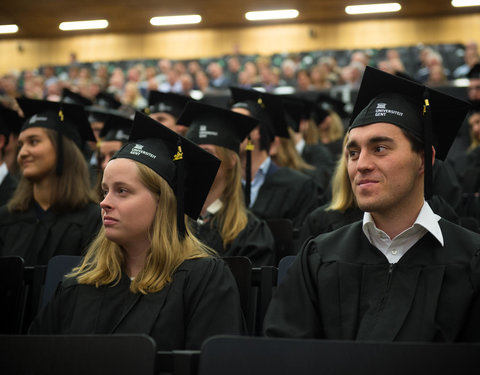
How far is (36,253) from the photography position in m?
4.10

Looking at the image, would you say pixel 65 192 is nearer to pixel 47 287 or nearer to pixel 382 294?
pixel 47 287

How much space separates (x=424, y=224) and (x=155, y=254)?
3.72 ft

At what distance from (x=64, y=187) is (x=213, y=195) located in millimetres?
1023

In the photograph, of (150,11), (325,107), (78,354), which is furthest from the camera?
(150,11)

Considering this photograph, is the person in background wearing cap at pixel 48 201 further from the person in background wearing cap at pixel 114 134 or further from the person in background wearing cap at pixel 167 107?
the person in background wearing cap at pixel 167 107

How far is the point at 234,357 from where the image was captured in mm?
1673

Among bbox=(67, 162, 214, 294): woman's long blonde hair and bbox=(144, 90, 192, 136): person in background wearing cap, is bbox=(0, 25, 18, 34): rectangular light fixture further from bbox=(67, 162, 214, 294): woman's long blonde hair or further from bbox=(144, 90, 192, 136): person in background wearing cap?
bbox=(67, 162, 214, 294): woman's long blonde hair

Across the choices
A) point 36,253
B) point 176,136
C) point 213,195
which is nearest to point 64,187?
point 36,253

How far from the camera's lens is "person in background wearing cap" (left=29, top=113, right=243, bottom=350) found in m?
2.57

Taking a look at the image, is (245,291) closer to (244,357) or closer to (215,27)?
(244,357)

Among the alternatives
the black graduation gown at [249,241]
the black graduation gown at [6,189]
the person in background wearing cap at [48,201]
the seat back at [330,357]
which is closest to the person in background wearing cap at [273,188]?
the black graduation gown at [249,241]

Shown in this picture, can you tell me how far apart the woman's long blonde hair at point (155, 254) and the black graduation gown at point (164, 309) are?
0.03m

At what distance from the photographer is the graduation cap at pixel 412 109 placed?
2.47m

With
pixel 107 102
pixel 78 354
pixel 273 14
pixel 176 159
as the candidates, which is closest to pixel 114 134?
pixel 176 159
